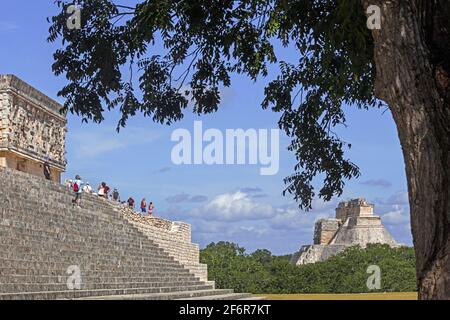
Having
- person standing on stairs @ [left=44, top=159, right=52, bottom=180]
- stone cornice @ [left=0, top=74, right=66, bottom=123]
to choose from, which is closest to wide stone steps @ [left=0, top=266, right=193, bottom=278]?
stone cornice @ [left=0, top=74, right=66, bottom=123]

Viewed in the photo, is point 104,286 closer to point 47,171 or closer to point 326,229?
point 47,171

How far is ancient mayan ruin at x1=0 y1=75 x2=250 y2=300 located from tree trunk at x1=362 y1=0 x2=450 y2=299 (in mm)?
7713

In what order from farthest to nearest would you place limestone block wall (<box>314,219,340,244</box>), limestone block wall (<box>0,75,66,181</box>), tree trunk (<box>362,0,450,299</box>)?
limestone block wall (<box>314,219,340,244</box>) → limestone block wall (<box>0,75,66,181</box>) → tree trunk (<box>362,0,450,299</box>)

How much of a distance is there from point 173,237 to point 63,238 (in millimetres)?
9765

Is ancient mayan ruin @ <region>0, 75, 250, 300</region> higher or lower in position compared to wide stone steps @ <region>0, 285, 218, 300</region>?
higher

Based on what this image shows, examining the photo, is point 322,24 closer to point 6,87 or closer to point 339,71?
point 339,71

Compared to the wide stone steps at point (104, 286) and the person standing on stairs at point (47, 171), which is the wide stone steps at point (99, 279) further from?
the person standing on stairs at point (47, 171)

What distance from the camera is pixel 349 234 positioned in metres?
36.7

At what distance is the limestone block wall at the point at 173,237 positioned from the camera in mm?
23250

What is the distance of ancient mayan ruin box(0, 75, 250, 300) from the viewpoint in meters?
14.2

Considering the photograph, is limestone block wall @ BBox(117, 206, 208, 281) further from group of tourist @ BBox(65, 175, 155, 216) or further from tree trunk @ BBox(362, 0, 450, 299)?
tree trunk @ BBox(362, 0, 450, 299)

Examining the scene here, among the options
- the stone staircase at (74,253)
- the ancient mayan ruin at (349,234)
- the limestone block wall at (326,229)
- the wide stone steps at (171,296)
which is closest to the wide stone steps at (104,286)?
the stone staircase at (74,253)

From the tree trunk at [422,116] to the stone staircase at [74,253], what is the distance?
7640mm
